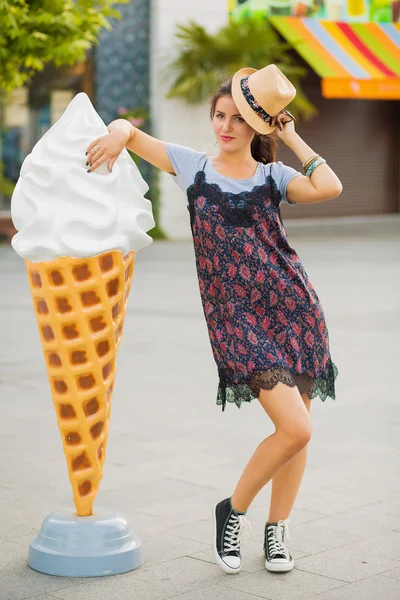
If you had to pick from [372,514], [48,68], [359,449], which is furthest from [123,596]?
[48,68]

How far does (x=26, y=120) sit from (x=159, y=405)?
12484 mm

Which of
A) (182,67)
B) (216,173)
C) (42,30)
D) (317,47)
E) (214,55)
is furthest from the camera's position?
(317,47)

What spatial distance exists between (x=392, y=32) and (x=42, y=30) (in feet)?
49.1

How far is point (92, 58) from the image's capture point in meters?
18.2

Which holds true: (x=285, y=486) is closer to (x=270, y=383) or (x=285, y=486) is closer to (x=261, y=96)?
(x=270, y=383)

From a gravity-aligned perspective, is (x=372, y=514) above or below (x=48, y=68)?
below

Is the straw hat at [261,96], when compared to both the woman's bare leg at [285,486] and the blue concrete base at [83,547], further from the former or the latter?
the blue concrete base at [83,547]

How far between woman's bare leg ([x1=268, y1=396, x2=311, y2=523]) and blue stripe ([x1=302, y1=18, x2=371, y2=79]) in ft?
54.7

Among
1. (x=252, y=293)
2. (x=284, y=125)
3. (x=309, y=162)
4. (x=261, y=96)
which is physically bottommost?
(x=252, y=293)

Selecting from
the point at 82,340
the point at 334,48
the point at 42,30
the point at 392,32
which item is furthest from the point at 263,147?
the point at 392,32

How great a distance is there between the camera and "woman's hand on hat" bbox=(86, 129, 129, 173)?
3551 millimetres

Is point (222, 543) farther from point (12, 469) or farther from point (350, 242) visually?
point (350, 242)

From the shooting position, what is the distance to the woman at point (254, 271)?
12.1 ft

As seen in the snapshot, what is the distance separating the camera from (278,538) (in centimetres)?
387
